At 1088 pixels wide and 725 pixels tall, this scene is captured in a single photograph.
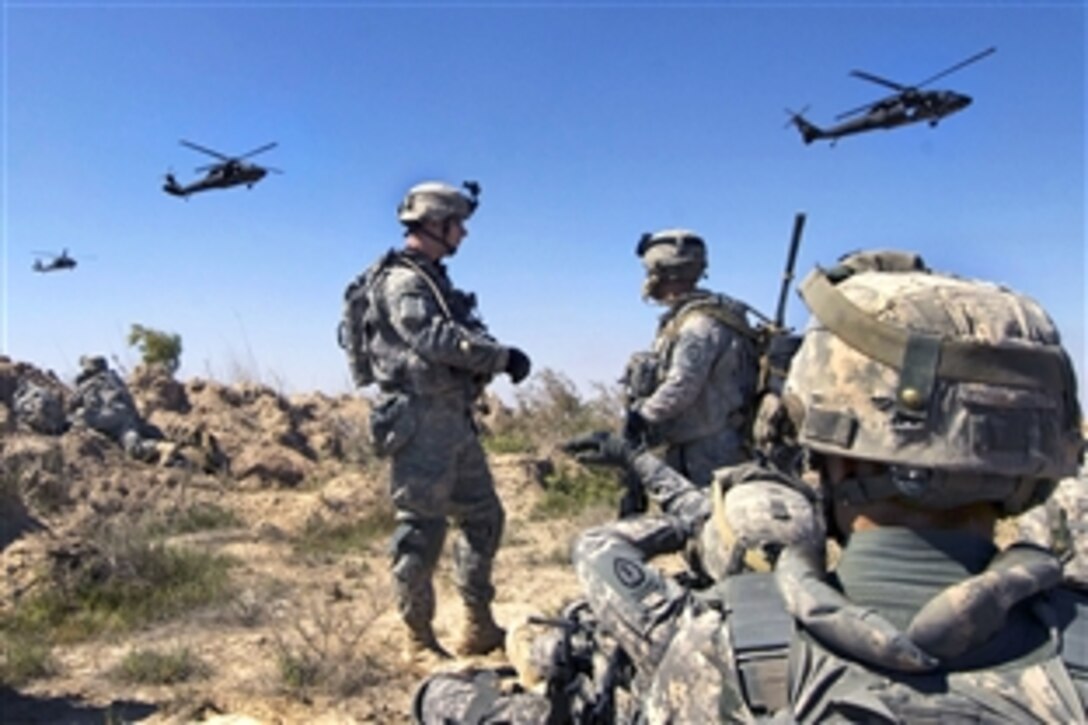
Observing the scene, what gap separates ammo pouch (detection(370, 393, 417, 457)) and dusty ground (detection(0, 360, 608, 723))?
0.94m

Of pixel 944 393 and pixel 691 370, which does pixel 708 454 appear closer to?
pixel 691 370

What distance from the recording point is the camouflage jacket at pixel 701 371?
13.9ft

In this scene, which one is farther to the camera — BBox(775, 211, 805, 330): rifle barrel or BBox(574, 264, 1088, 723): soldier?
BBox(775, 211, 805, 330): rifle barrel

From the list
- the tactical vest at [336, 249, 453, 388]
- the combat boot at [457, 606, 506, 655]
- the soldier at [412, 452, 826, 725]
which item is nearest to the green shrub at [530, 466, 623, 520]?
the combat boot at [457, 606, 506, 655]

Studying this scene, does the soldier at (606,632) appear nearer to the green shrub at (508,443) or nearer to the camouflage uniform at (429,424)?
the camouflage uniform at (429,424)

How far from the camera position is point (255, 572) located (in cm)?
686

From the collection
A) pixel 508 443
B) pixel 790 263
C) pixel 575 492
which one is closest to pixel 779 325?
pixel 790 263

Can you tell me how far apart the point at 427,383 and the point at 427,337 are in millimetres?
249

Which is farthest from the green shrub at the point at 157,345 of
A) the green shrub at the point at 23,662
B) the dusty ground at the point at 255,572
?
the green shrub at the point at 23,662

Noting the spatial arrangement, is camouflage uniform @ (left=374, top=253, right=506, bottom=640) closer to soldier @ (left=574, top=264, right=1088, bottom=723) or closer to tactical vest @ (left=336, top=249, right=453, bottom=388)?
tactical vest @ (left=336, top=249, right=453, bottom=388)

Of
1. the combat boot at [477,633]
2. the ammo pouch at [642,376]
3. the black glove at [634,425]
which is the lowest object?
the combat boot at [477,633]

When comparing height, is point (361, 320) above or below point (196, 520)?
above

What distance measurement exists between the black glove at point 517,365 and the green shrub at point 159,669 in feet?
6.64

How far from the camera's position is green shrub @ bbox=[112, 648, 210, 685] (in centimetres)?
461
